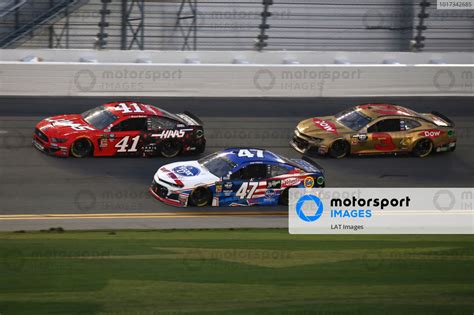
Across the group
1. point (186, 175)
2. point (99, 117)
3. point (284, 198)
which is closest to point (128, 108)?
point (99, 117)

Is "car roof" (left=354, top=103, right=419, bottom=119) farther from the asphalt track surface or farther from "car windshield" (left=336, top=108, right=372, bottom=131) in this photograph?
the asphalt track surface

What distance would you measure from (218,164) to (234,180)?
53 centimetres

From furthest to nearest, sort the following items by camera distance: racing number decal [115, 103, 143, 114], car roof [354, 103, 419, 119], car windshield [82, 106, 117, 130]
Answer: car roof [354, 103, 419, 119] < racing number decal [115, 103, 143, 114] < car windshield [82, 106, 117, 130]

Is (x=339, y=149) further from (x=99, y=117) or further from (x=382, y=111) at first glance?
(x=99, y=117)

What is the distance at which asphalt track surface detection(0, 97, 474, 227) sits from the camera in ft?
57.4

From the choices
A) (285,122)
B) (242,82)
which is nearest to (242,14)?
(242,82)

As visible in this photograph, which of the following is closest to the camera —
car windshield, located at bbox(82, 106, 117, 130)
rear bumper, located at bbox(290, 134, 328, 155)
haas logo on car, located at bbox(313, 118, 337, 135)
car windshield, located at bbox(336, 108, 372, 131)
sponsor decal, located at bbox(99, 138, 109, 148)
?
sponsor decal, located at bbox(99, 138, 109, 148)

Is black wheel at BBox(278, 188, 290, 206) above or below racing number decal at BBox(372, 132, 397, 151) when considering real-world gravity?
below

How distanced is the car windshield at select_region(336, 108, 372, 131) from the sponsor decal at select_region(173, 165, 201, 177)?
4.36 m

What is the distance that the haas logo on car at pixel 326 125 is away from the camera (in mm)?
20308

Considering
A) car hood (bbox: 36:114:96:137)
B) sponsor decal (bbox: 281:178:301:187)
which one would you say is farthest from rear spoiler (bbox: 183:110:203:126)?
sponsor decal (bbox: 281:178:301:187)

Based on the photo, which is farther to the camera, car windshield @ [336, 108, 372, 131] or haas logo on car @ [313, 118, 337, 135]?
car windshield @ [336, 108, 372, 131]

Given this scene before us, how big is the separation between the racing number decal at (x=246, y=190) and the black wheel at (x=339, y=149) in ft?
10.2

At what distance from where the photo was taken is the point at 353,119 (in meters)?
20.7
